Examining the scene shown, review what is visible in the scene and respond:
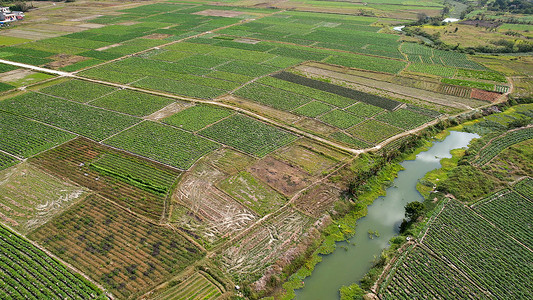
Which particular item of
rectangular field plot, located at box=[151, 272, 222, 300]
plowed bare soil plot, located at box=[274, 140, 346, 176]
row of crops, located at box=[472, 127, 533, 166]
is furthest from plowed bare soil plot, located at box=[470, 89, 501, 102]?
rectangular field plot, located at box=[151, 272, 222, 300]

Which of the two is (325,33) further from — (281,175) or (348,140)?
(281,175)

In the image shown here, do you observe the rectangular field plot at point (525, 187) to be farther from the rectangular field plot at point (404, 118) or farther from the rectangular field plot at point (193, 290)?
the rectangular field plot at point (193, 290)

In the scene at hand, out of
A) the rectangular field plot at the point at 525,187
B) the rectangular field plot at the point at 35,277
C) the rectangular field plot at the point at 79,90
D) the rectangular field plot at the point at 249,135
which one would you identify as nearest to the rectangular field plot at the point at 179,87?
the rectangular field plot at the point at 79,90

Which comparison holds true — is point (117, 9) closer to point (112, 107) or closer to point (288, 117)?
point (112, 107)

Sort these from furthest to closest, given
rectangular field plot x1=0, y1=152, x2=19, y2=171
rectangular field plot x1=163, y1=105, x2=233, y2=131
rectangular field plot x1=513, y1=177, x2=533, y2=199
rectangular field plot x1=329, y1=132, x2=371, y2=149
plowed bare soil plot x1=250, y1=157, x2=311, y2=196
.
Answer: rectangular field plot x1=163, y1=105, x2=233, y2=131, rectangular field plot x1=329, y1=132, x2=371, y2=149, rectangular field plot x1=0, y1=152, x2=19, y2=171, plowed bare soil plot x1=250, y1=157, x2=311, y2=196, rectangular field plot x1=513, y1=177, x2=533, y2=199

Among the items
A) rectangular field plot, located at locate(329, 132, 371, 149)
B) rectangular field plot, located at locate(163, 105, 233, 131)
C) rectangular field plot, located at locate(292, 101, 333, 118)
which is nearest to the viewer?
rectangular field plot, located at locate(329, 132, 371, 149)

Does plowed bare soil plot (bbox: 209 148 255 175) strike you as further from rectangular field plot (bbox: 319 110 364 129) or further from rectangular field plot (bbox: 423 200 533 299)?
rectangular field plot (bbox: 423 200 533 299)

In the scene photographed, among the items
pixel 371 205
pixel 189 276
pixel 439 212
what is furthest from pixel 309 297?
pixel 439 212

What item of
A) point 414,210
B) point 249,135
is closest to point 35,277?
point 249,135
